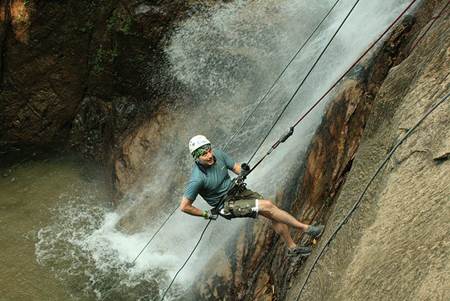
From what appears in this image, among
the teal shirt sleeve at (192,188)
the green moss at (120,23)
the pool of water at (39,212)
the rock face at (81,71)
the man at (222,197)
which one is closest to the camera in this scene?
the man at (222,197)

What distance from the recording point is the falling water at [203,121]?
26.6ft

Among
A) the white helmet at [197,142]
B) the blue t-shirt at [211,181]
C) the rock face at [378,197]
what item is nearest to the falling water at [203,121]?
the rock face at [378,197]

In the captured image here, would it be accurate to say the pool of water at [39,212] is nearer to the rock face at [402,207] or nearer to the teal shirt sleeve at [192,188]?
the teal shirt sleeve at [192,188]

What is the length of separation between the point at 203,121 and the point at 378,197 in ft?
18.3

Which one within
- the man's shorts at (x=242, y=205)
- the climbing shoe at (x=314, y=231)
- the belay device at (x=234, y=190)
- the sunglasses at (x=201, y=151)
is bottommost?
the climbing shoe at (x=314, y=231)

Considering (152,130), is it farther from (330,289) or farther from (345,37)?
(330,289)

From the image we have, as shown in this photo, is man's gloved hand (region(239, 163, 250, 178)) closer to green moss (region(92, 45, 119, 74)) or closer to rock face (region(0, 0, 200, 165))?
rock face (region(0, 0, 200, 165))

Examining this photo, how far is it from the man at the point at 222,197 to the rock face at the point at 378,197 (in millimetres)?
451

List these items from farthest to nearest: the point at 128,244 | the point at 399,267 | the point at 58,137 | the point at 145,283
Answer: the point at 58,137 → the point at 128,244 → the point at 145,283 → the point at 399,267

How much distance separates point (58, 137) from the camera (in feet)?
37.2

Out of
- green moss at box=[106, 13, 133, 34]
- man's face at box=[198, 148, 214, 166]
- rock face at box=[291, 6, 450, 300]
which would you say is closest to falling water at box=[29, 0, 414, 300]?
green moss at box=[106, 13, 133, 34]

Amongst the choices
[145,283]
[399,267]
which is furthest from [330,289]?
[145,283]

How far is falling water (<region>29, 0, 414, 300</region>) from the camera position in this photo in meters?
8.09

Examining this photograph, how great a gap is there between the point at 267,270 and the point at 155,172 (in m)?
3.86
